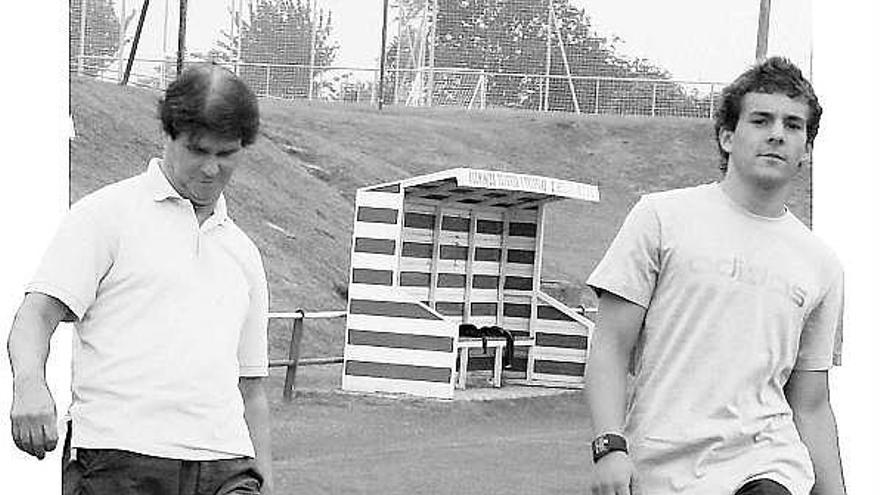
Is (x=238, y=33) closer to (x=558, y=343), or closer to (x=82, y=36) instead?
(x=82, y=36)

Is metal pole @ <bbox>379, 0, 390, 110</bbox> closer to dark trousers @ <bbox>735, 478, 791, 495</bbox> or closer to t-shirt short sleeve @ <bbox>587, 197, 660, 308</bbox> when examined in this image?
t-shirt short sleeve @ <bbox>587, 197, 660, 308</bbox>

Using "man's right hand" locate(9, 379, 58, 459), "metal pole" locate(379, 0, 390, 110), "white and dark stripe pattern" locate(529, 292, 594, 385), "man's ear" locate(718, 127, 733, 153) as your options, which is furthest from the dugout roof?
"man's right hand" locate(9, 379, 58, 459)

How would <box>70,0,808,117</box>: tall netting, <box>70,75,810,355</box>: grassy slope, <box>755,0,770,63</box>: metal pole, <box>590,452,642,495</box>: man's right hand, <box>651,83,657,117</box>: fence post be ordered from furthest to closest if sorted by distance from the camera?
<box>651,83,657,117</box>: fence post
<box>70,75,810,355</box>: grassy slope
<box>70,0,808,117</box>: tall netting
<box>755,0,770,63</box>: metal pole
<box>590,452,642,495</box>: man's right hand

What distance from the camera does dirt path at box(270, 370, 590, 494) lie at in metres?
5.13

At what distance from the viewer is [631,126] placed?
5.81 m

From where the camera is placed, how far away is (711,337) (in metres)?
2.04

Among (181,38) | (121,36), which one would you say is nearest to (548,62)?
(181,38)

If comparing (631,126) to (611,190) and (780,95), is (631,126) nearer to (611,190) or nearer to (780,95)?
(611,190)

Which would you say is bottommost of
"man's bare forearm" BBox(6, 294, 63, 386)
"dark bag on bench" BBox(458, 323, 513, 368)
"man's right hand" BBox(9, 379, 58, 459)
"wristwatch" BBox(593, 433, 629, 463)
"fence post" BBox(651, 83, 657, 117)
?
"dark bag on bench" BBox(458, 323, 513, 368)

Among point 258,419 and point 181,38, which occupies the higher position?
point 181,38

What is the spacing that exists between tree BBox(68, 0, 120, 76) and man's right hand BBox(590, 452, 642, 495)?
286 cm

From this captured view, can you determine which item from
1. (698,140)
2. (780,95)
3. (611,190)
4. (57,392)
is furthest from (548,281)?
(780,95)

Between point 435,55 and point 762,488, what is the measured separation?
4002 millimetres

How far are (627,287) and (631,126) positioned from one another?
3.80m
